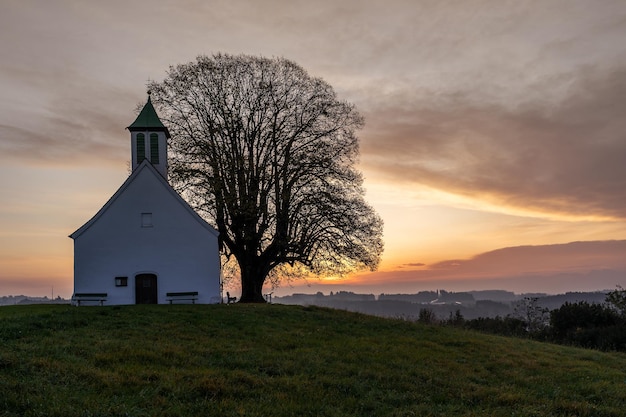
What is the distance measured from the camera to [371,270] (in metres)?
41.6

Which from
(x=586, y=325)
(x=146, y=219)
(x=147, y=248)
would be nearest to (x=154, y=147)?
(x=146, y=219)

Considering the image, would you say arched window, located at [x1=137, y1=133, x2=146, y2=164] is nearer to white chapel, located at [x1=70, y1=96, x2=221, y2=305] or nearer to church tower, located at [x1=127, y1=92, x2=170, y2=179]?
church tower, located at [x1=127, y1=92, x2=170, y2=179]

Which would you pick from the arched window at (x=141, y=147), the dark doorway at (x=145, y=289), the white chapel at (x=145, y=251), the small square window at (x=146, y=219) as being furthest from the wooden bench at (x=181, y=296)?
the arched window at (x=141, y=147)

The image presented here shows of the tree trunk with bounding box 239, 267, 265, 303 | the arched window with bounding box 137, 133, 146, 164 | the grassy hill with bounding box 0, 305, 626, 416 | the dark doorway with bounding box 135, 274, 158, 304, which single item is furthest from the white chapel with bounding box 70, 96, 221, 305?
the grassy hill with bounding box 0, 305, 626, 416

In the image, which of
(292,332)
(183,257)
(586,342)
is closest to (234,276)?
(183,257)

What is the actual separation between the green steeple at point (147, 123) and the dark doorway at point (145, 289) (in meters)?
11.2

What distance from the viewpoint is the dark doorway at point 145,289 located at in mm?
34594

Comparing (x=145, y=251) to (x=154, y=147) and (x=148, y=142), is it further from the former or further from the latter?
(x=148, y=142)

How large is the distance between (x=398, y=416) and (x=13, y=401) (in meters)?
7.64

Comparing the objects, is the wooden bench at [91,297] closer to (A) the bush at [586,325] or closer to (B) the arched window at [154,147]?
(B) the arched window at [154,147]

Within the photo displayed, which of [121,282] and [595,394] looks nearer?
[595,394]

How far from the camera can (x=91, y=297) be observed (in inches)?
1330

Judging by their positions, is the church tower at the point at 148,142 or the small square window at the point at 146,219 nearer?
the small square window at the point at 146,219

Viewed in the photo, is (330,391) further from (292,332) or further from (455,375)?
(292,332)
